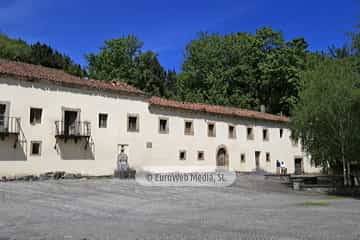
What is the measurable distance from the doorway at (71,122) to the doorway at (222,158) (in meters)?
11.6

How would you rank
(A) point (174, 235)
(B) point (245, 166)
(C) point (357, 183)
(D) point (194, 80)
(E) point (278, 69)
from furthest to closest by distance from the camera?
(D) point (194, 80), (E) point (278, 69), (B) point (245, 166), (C) point (357, 183), (A) point (174, 235)

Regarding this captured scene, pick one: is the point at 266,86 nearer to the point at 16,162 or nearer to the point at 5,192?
the point at 16,162

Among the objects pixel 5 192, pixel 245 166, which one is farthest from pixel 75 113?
pixel 245 166

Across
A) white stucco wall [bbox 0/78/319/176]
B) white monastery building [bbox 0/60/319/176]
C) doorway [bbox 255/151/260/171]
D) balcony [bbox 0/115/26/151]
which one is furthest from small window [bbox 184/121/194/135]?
balcony [bbox 0/115/26/151]

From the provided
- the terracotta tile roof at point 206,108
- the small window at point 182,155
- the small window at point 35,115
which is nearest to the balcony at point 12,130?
the small window at point 35,115

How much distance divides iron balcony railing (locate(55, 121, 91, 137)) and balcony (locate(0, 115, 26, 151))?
2.00 m

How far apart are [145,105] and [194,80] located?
23.9m

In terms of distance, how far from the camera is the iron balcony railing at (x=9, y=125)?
21.6 meters

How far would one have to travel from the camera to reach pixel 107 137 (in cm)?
2559

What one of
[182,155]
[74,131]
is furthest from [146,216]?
[182,155]

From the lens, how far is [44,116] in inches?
913

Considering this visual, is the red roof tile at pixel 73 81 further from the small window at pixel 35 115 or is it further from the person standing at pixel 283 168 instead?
the person standing at pixel 283 168

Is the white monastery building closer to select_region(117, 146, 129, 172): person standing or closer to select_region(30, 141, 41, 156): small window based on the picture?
select_region(30, 141, 41, 156): small window

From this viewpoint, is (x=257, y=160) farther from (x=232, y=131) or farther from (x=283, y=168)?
(x=232, y=131)
